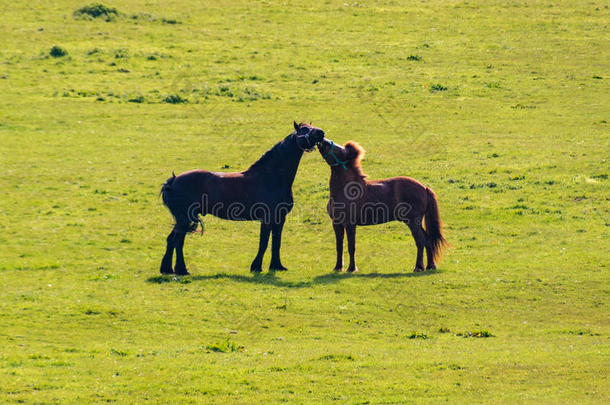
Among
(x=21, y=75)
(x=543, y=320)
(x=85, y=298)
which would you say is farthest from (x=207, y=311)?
(x=21, y=75)

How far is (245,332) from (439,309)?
4.46 m

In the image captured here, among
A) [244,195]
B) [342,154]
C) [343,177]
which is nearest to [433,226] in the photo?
[343,177]

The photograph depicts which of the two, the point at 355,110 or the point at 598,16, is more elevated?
the point at 598,16

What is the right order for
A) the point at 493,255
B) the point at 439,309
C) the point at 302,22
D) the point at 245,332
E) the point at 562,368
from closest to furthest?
the point at 562,368 < the point at 245,332 < the point at 439,309 < the point at 493,255 < the point at 302,22

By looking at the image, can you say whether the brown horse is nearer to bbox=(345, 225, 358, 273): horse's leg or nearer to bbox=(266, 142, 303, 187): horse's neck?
bbox=(345, 225, 358, 273): horse's leg

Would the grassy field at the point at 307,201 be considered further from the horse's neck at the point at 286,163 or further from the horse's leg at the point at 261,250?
the horse's neck at the point at 286,163

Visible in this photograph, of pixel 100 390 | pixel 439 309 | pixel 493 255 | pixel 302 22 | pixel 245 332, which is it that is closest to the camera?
pixel 100 390

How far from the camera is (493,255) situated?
2422cm

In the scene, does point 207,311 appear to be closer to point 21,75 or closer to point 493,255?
point 493,255

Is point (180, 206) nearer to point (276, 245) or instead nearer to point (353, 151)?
point (276, 245)

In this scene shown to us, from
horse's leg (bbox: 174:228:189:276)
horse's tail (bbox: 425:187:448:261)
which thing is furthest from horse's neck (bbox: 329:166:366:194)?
horse's leg (bbox: 174:228:189:276)

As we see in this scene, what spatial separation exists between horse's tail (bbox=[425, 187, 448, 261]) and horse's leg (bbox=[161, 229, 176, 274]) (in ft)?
21.0

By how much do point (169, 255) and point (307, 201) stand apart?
851 centimetres

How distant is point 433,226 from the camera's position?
2252cm
